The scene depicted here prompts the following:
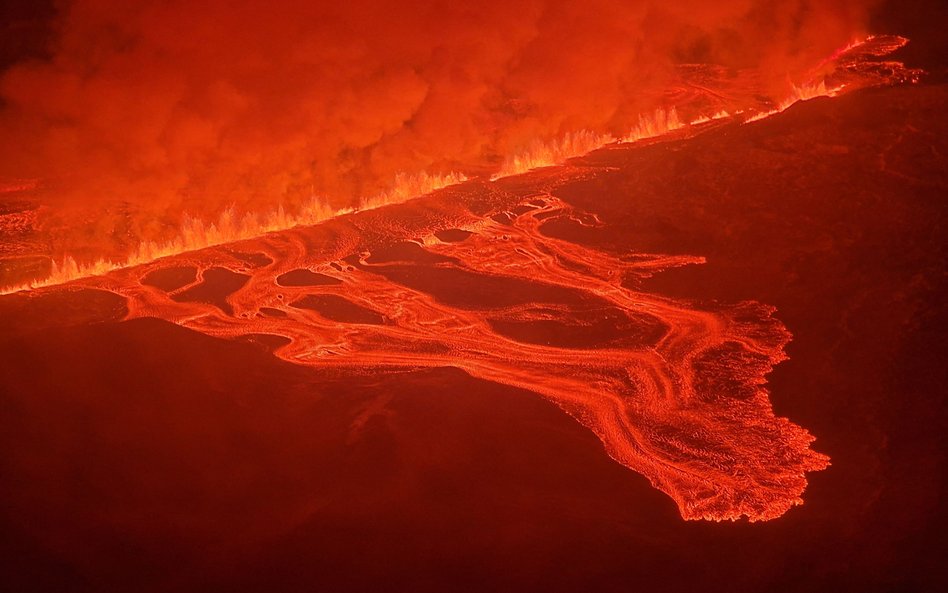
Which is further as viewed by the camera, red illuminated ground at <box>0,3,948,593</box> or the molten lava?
the molten lava

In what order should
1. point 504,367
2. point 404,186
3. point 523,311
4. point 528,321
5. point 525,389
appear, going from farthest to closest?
point 404,186 < point 523,311 < point 528,321 < point 504,367 < point 525,389

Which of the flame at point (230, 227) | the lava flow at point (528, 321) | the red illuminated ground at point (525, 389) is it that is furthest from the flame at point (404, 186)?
the red illuminated ground at point (525, 389)

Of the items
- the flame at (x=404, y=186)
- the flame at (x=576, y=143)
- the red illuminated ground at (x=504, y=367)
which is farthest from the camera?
the flame at (x=576, y=143)

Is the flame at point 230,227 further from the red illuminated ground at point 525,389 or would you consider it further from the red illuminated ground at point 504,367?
the red illuminated ground at point 525,389

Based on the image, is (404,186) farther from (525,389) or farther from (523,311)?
(525,389)

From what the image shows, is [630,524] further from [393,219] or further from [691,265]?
[393,219]

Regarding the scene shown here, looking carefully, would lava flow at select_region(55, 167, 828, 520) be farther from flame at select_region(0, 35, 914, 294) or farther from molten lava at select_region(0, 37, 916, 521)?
flame at select_region(0, 35, 914, 294)

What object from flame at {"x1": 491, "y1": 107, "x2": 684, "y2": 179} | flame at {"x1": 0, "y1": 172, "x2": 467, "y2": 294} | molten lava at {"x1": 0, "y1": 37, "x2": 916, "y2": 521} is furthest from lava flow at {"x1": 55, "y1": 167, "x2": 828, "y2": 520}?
flame at {"x1": 491, "y1": 107, "x2": 684, "y2": 179}

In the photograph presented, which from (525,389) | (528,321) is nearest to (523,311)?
(528,321)

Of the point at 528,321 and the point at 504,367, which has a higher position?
the point at 528,321
